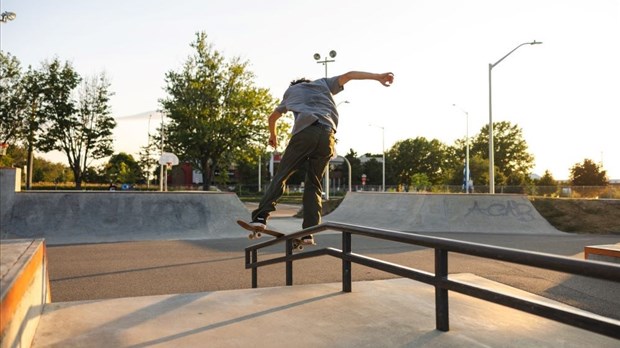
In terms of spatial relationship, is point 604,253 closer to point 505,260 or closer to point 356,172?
point 505,260

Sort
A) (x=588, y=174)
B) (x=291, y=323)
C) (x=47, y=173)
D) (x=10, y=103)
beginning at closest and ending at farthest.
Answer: (x=291, y=323) → (x=10, y=103) → (x=588, y=174) → (x=47, y=173)

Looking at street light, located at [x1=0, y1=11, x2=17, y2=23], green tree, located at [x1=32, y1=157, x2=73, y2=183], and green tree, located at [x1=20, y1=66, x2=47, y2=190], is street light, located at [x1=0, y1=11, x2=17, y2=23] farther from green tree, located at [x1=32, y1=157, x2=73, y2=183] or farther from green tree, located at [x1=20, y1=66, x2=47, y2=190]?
green tree, located at [x1=32, y1=157, x2=73, y2=183]

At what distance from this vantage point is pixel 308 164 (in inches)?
175

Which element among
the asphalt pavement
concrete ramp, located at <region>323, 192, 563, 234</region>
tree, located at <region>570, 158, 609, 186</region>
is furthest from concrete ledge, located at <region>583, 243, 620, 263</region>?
tree, located at <region>570, 158, 609, 186</region>

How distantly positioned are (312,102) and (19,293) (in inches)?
111

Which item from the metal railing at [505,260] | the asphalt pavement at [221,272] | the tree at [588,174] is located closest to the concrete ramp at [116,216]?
the asphalt pavement at [221,272]

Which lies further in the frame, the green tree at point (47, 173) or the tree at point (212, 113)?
the green tree at point (47, 173)

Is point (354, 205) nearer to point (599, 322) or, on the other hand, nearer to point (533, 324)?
point (533, 324)

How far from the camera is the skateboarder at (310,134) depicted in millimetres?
4234

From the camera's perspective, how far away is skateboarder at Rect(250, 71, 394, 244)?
4234 millimetres

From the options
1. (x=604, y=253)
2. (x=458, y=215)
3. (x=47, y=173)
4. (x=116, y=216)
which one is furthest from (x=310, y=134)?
(x=47, y=173)

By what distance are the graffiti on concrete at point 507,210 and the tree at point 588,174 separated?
201ft

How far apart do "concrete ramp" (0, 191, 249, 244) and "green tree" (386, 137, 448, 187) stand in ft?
304

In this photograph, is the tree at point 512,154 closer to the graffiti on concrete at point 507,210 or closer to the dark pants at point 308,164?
the graffiti on concrete at point 507,210
